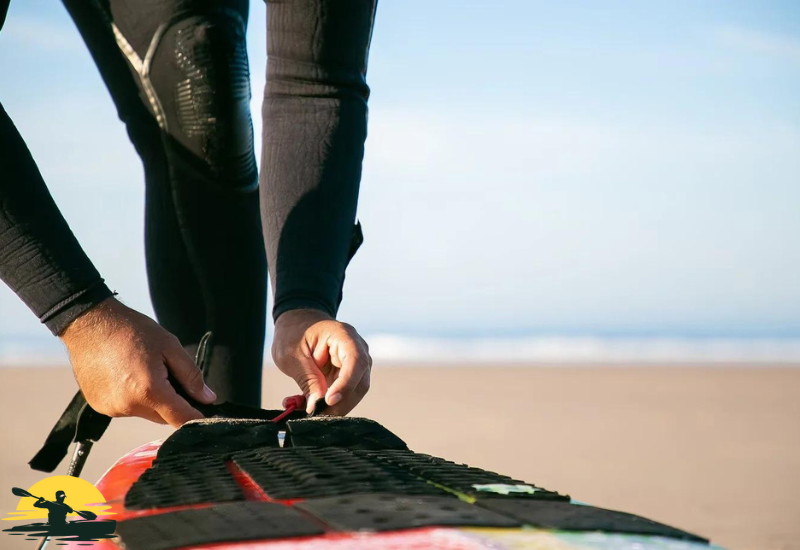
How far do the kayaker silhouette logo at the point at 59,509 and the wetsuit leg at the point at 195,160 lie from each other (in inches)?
32.8

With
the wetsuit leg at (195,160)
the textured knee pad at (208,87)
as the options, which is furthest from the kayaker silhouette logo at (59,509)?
the textured knee pad at (208,87)

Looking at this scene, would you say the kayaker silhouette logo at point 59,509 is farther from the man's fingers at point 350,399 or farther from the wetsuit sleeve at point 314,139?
the wetsuit sleeve at point 314,139

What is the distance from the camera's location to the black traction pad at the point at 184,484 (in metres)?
0.84

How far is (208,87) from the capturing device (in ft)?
5.58


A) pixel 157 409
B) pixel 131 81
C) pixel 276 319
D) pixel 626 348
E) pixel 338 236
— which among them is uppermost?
pixel 626 348

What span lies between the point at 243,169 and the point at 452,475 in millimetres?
1018

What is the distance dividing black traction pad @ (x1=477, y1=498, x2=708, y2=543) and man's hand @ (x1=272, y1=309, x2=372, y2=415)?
1.75 ft

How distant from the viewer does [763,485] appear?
382cm

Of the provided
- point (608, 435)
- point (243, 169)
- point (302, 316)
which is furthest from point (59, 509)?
point (608, 435)

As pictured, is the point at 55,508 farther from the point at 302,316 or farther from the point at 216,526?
the point at 302,316

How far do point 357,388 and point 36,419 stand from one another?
16.2 ft

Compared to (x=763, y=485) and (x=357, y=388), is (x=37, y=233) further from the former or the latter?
(x=763, y=485)

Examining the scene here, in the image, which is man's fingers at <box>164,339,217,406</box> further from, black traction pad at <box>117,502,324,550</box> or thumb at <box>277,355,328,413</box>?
black traction pad at <box>117,502,324,550</box>

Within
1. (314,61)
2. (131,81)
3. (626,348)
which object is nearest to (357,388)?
(314,61)
